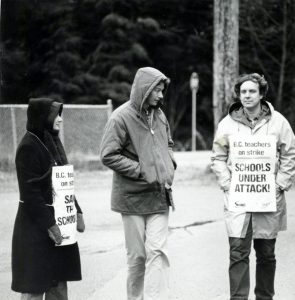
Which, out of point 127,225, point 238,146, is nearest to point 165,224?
point 127,225

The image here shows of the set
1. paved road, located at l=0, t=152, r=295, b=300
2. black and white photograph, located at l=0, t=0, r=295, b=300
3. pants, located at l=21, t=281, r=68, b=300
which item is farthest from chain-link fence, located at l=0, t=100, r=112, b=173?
pants, located at l=21, t=281, r=68, b=300

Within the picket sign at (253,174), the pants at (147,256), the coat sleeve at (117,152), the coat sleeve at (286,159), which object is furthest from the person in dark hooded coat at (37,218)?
the coat sleeve at (286,159)

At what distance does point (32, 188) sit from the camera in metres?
4.81

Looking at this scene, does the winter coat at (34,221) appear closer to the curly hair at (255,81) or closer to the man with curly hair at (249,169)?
the man with curly hair at (249,169)

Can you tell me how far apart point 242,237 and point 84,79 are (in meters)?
23.6

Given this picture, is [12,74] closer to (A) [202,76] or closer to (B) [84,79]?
(B) [84,79]

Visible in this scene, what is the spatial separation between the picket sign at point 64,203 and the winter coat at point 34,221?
6cm

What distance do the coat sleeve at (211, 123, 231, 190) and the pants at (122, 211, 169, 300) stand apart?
1.89ft

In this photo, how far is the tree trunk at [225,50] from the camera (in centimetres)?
1539

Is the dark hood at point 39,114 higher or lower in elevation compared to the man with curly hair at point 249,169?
higher

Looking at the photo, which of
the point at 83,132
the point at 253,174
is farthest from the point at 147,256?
the point at 83,132

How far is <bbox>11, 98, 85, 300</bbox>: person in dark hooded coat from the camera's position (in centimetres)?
483

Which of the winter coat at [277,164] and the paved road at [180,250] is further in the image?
the paved road at [180,250]

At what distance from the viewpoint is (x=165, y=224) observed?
5.69 m
